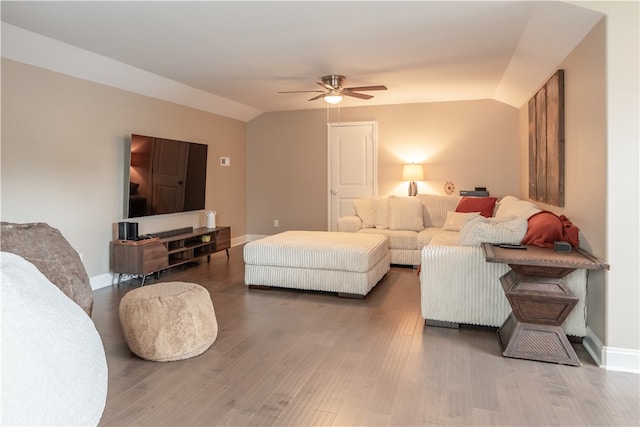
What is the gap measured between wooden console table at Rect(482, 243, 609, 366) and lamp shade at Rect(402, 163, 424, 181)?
148 inches

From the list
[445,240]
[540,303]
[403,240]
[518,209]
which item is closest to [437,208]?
[403,240]

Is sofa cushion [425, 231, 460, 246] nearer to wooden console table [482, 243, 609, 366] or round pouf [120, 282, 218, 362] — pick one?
wooden console table [482, 243, 609, 366]

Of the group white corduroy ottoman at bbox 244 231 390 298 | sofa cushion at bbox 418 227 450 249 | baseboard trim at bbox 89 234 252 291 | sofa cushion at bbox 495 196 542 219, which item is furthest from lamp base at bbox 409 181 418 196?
baseboard trim at bbox 89 234 252 291

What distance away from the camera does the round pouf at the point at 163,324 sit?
2.75 meters

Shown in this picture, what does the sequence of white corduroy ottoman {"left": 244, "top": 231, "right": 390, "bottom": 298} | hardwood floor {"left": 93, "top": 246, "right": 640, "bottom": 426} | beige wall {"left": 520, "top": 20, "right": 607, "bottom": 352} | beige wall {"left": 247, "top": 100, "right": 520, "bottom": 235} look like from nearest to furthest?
hardwood floor {"left": 93, "top": 246, "right": 640, "bottom": 426} < beige wall {"left": 520, "top": 20, "right": 607, "bottom": 352} < white corduroy ottoman {"left": 244, "top": 231, "right": 390, "bottom": 298} < beige wall {"left": 247, "top": 100, "right": 520, "bottom": 235}

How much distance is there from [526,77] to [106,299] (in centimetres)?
502

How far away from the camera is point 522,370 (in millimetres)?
2650

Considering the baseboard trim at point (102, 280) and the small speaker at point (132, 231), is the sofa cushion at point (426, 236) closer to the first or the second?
the small speaker at point (132, 231)

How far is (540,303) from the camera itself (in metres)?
2.78

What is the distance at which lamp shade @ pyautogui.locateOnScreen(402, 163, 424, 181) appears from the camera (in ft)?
21.5

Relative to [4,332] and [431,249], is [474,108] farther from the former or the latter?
[4,332]

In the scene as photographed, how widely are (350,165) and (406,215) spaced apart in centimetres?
163

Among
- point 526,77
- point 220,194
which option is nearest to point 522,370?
point 526,77

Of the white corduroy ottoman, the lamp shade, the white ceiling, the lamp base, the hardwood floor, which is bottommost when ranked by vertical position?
the hardwood floor
